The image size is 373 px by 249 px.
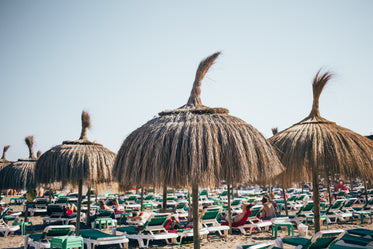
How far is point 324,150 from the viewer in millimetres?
5801

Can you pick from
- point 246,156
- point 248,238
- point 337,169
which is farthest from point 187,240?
point 246,156

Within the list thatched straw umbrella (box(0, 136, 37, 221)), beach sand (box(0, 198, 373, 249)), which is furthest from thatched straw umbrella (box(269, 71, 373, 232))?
thatched straw umbrella (box(0, 136, 37, 221))

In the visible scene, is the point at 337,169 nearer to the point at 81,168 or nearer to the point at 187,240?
the point at 187,240

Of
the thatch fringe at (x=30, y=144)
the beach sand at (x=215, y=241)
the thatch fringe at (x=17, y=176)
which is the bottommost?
the beach sand at (x=215, y=241)

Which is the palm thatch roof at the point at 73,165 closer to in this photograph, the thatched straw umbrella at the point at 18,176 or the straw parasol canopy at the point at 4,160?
the thatched straw umbrella at the point at 18,176

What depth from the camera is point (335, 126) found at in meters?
6.53

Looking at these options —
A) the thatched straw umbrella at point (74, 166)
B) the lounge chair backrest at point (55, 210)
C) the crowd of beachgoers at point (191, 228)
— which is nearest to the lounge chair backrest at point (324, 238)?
the crowd of beachgoers at point (191, 228)

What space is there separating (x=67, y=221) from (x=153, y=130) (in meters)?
8.45

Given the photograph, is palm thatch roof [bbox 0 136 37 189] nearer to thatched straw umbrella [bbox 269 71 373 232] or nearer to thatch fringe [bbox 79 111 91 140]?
thatch fringe [bbox 79 111 91 140]

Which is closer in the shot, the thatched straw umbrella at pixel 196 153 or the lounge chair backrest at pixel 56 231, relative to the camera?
the thatched straw umbrella at pixel 196 153

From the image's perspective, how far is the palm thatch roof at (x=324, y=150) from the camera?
5703mm

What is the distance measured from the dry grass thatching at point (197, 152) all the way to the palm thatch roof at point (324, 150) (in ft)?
4.54

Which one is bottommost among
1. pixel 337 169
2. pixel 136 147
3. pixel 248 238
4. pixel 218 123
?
pixel 248 238

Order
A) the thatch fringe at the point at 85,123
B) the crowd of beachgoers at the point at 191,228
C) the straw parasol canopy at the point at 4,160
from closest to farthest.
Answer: the crowd of beachgoers at the point at 191,228
the thatch fringe at the point at 85,123
the straw parasol canopy at the point at 4,160
